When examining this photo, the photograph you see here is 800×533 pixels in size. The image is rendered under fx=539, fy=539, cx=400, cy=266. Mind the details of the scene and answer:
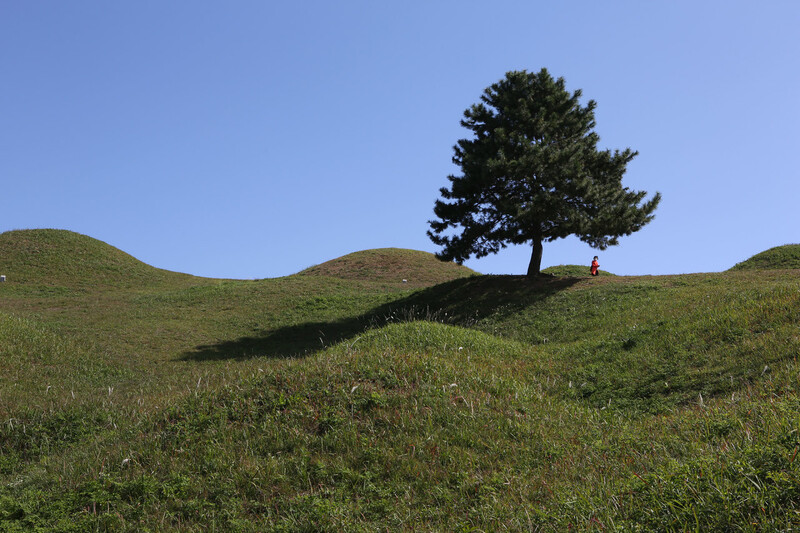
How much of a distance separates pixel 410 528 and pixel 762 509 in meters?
3.04

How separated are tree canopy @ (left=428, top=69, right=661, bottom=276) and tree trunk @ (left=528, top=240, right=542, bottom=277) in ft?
0.17

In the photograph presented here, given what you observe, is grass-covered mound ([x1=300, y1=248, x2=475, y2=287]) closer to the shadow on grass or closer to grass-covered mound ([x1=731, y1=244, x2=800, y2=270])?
the shadow on grass

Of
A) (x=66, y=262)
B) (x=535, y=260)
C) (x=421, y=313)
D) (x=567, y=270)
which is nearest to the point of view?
(x=421, y=313)

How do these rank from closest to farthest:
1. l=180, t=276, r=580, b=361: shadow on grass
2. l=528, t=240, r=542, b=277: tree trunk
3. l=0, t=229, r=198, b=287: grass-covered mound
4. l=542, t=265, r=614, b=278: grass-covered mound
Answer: l=180, t=276, r=580, b=361: shadow on grass
l=528, t=240, r=542, b=277: tree trunk
l=0, t=229, r=198, b=287: grass-covered mound
l=542, t=265, r=614, b=278: grass-covered mound

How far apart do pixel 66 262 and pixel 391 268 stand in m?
25.6

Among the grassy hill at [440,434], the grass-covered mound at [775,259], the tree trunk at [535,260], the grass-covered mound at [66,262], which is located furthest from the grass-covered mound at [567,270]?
the grass-covered mound at [66,262]

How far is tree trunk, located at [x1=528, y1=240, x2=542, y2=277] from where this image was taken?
91.4ft

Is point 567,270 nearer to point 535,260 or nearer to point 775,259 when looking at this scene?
point 775,259

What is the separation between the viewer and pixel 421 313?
25625 millimetres

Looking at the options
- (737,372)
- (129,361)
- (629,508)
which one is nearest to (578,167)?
(737,372)

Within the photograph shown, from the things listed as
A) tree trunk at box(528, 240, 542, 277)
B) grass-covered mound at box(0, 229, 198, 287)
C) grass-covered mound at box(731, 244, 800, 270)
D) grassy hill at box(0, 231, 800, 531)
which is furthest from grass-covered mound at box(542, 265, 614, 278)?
grass-covered mound at box(0, 229, 198, 287)

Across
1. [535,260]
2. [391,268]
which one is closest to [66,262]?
[391,268]

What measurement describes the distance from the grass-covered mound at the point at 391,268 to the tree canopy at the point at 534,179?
13412mm

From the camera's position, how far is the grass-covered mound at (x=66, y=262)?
130ft
